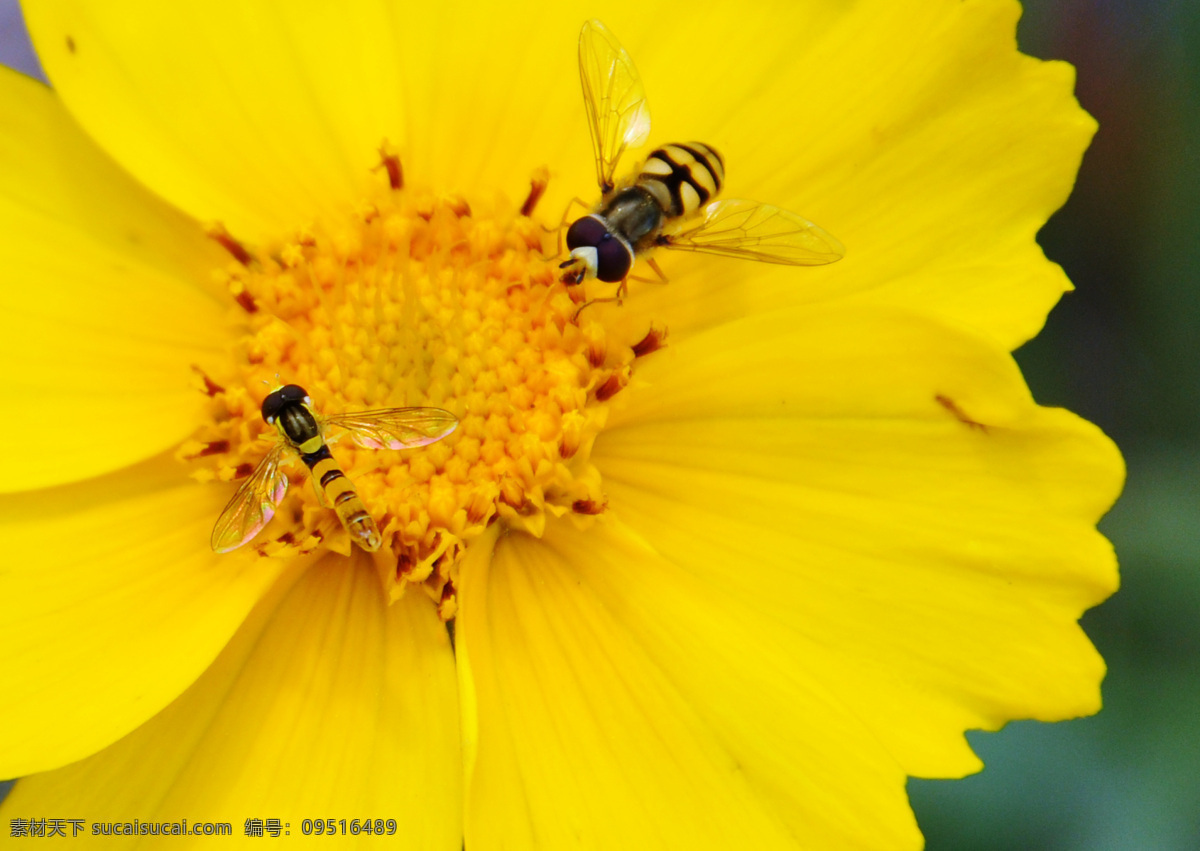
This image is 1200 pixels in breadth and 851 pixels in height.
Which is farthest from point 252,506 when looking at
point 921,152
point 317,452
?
point 921,152

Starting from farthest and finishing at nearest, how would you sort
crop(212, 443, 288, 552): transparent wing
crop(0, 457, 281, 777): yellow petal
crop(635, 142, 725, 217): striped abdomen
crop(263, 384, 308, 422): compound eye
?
crop(635, 142, 725, 217): striped abdomen < crop(263, 384, 308, 422): compound eye < crop(212, 443, 288, 552): transparent wing < crop(0, 457, 281, 777): yellow petal

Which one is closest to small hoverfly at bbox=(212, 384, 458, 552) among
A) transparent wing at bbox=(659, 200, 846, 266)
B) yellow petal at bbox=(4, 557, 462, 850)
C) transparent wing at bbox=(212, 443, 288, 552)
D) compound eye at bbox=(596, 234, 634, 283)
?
transparent wing at bbox=(212, 443, 288, 552)

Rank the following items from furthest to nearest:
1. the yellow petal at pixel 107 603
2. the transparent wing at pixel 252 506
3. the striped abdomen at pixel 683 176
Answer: the striped abdomen at pixel 683 176 < the transparent wing at pixel 252 506 < the yellow petal at pixel 107 603

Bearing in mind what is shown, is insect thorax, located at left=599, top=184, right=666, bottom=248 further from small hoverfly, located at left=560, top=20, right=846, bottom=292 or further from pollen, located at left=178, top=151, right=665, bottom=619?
pollen, located at left=178, top=151, right=665, bottom=619

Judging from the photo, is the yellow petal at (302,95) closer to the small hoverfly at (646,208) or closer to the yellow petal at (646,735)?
the small hoverfly at (646,208)

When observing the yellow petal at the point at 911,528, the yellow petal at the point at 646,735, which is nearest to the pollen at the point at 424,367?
the yellow petal at the point at 646,735

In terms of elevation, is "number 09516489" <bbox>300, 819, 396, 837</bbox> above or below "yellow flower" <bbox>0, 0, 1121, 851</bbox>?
below
